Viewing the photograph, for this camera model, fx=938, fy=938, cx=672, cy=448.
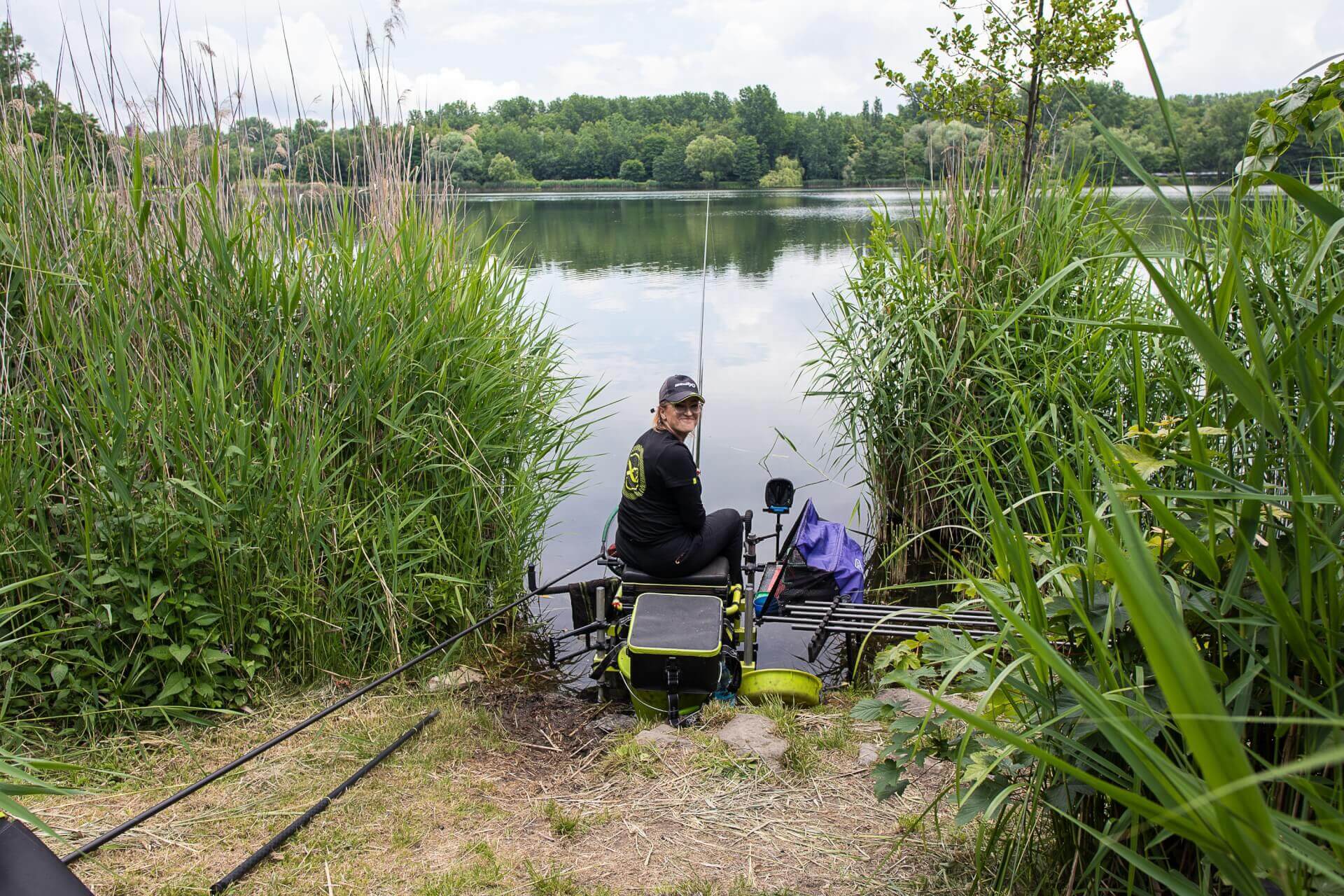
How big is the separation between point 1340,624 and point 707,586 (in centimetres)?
321

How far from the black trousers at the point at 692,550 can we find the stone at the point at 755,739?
1.00m

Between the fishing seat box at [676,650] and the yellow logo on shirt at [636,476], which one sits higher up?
A: the yellow logo on shirt at [636,476]

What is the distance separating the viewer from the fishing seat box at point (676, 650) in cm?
363

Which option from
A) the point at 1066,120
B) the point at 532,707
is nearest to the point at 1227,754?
the point at 532,707

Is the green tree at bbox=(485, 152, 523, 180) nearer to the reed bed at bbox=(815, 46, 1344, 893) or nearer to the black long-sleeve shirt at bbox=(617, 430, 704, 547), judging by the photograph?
the black long-sleeve shirt at bbox=(617, 430, 704, 547)

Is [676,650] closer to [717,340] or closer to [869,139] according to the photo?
[869,139]

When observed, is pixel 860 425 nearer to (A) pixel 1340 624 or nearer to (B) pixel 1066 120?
(B) pixel 1066 120

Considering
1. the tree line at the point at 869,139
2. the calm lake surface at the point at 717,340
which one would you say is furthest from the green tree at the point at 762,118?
the tree line at the point at 869,139

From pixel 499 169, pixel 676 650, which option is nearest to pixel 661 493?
pixel 676 650

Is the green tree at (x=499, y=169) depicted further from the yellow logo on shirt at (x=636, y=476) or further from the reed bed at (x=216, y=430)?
the yellow logo on shirt at (x=636, y=476)

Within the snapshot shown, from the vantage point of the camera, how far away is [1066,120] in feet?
21.5

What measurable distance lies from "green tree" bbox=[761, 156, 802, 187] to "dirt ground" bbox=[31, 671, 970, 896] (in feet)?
90.0

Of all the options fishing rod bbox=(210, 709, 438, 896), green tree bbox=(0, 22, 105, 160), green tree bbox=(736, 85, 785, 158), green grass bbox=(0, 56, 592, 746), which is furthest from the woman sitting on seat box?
green tree bbox=(736, 85, 785, 158)

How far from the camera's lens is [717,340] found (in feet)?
41.1
